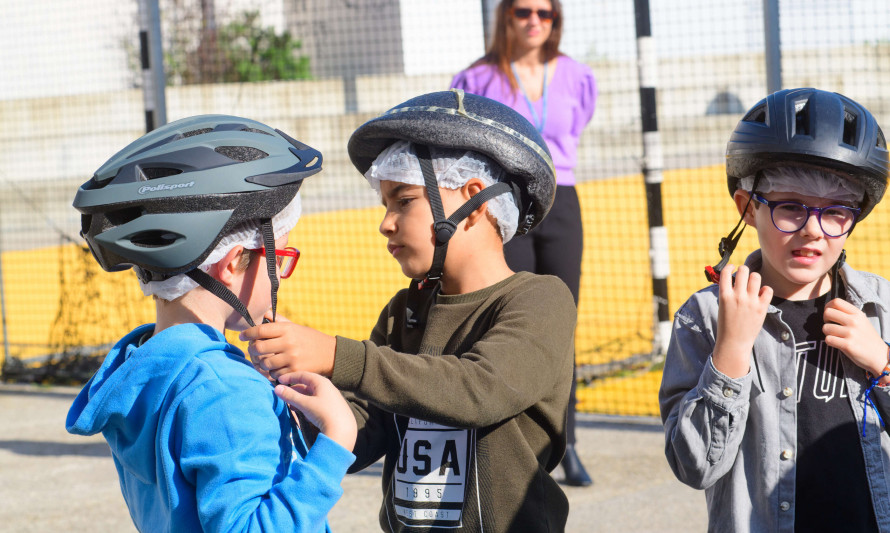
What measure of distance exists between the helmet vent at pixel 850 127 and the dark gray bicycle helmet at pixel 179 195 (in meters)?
1.38

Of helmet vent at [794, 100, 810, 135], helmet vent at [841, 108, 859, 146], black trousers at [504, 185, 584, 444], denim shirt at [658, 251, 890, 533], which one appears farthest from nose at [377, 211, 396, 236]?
black trousers at [504, 185, 584, 444]

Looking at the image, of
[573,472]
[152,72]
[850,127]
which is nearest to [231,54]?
[152,72]

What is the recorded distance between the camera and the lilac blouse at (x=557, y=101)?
4.97m

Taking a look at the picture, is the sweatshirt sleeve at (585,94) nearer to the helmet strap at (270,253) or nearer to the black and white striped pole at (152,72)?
the black and white striped pole at (152,72)

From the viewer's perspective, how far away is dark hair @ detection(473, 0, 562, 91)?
16.7 feet

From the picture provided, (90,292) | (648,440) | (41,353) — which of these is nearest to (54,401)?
(90,292)

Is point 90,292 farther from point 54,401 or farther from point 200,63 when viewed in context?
point 200,63

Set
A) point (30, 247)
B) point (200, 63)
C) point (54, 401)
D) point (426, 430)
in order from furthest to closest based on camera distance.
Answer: point (200, 63) < point (30, 247) < point (54, 401) < point (426, 430)

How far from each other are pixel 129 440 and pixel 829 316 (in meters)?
1.62

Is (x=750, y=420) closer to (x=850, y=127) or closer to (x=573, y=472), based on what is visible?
(x=850, y=127)

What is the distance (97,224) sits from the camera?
6.91 feet

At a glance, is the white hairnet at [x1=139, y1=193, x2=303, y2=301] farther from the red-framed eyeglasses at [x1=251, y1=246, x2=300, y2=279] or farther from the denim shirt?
the denim shirt

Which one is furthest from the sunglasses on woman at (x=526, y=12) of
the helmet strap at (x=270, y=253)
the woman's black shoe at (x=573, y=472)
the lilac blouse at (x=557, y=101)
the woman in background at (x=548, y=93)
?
the helmet strap at (x=270, y=253)

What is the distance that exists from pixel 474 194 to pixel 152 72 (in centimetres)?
514
